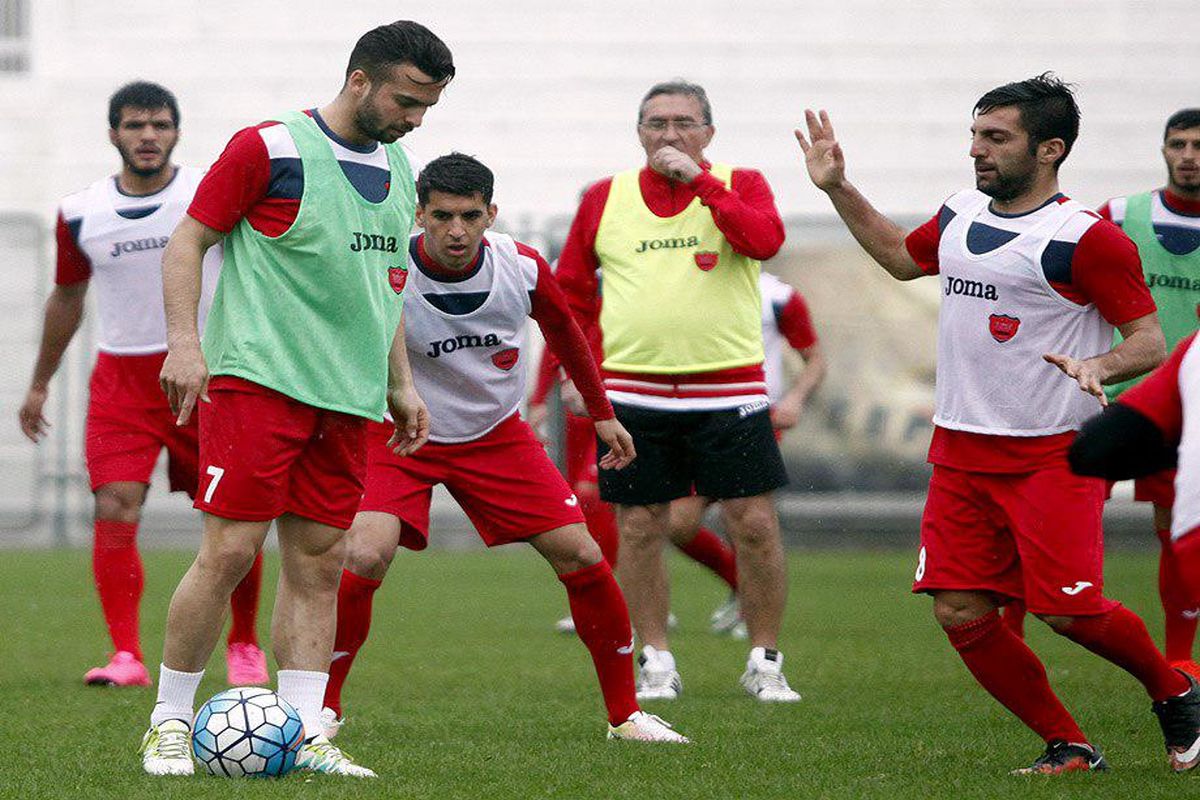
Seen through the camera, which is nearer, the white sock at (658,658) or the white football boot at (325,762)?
the white football boot at (325,762)

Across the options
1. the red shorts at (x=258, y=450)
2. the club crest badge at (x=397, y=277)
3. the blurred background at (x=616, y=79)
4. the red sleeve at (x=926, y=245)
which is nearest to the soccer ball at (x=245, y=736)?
the red shorts at (x=258, y=450)

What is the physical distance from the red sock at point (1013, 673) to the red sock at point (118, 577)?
150 inches

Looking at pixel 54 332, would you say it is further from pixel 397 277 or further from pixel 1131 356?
pixel 1131 356


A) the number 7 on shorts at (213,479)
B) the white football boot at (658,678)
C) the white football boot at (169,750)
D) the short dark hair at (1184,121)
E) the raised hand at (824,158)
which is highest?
the short dark hair at (1184,121)

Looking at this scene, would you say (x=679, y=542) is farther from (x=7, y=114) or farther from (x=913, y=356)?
(x=7, y=114)

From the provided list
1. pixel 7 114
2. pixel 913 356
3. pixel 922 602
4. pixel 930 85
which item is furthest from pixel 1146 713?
pixel 7 114

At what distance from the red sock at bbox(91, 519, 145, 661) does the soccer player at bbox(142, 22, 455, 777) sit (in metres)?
2.63

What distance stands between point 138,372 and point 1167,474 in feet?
14.0

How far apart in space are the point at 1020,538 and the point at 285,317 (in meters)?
2.24

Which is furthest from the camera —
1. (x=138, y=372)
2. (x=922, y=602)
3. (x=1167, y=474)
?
(x=922, y=602)

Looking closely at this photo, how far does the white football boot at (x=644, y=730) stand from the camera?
6.62 meters

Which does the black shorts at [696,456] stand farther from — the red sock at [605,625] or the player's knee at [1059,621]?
the player's knee at [1059,621]

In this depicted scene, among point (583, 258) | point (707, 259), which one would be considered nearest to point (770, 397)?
point (583, 258)

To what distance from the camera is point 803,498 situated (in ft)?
54.3
